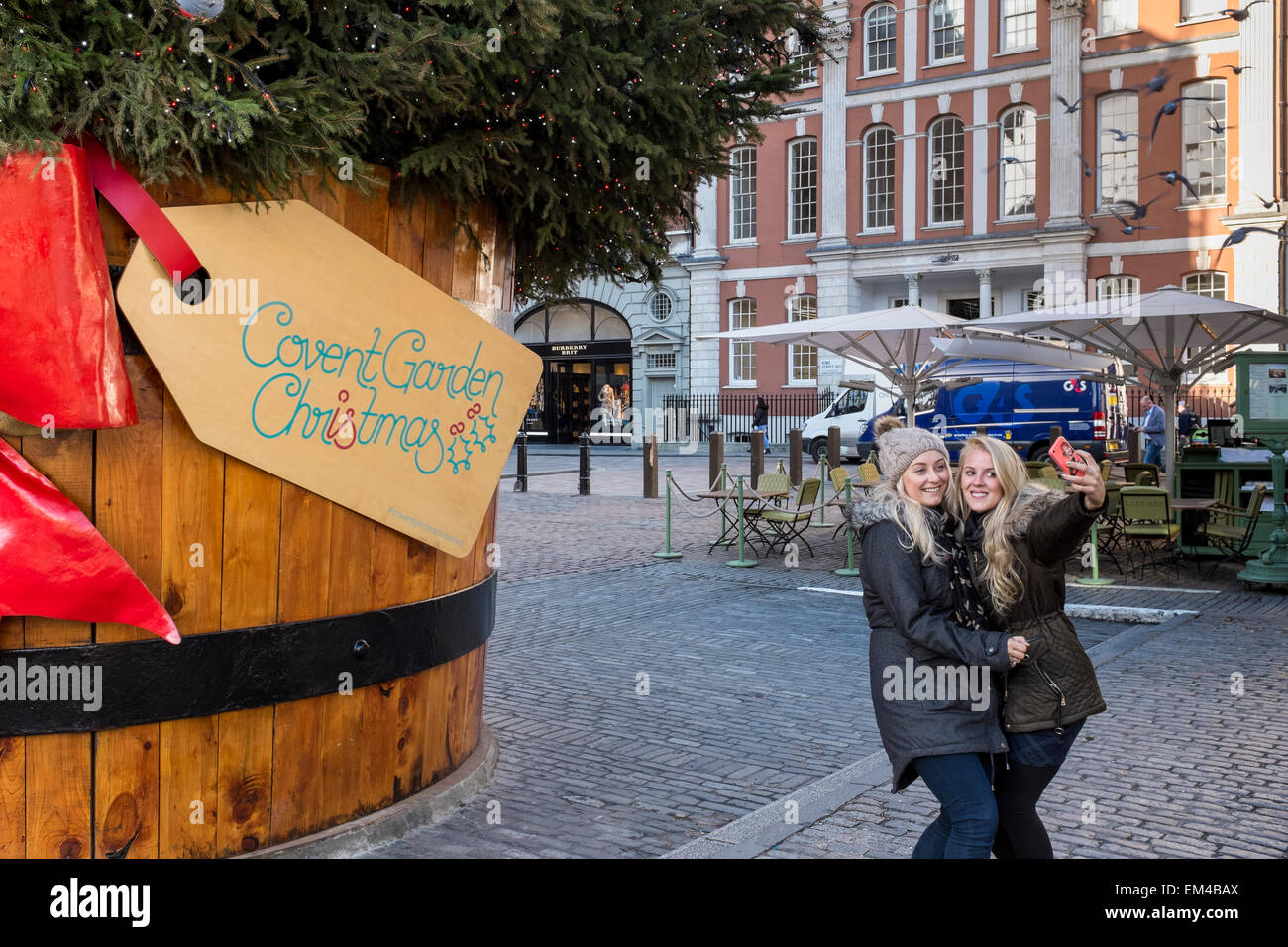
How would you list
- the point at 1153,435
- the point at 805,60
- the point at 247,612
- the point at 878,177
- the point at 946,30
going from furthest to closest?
the point at 878,177
the point at 946,30
the point at 1153,435
the point at 805,60
the point at 247,612

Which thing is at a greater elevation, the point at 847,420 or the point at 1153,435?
the point at 847,420

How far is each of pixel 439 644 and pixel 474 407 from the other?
0.87 meters

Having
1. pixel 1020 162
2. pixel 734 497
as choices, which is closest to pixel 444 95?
pixel 734 497

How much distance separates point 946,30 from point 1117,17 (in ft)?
15.8

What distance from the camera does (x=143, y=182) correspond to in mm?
3270

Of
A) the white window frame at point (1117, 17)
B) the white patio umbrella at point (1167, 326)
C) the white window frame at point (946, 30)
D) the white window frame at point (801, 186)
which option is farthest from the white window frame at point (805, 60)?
the white window frame at point (801, 186)

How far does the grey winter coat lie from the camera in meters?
3.18

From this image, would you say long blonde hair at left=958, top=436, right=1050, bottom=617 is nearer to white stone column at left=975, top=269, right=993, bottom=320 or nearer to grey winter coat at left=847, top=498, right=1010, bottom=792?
grey winter coat at left=847, top=498, right=1010, bottom=792

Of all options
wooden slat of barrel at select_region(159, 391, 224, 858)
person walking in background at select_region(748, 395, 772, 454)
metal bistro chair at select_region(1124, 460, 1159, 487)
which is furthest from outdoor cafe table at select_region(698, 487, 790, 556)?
person walking in background at select_region(748, 395, 772, 454)

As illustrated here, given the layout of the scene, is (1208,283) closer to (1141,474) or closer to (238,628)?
(1141,474)

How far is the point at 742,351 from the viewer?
126 feet

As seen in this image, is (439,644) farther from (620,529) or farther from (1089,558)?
(620,529)

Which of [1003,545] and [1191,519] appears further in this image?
[1191,519]

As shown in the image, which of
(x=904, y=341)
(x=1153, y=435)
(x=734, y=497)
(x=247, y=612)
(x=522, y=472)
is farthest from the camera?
(x=1153, y=435)
